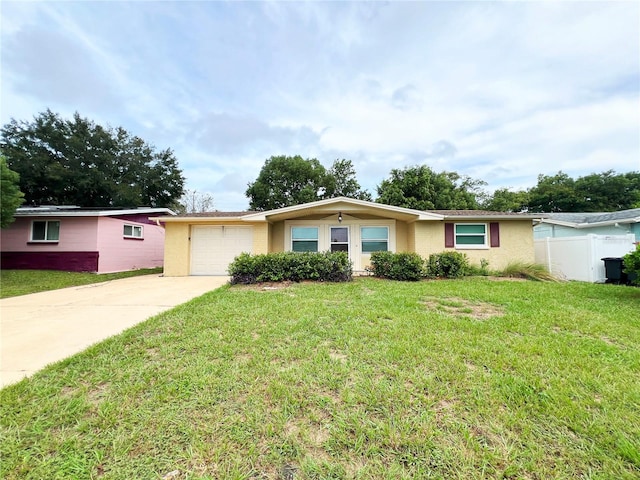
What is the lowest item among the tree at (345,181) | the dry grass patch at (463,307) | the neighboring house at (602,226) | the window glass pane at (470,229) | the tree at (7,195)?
the dry grass patch at (463,307)

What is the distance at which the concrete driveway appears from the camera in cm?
325

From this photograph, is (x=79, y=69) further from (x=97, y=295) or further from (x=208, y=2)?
(x=97, y=295)

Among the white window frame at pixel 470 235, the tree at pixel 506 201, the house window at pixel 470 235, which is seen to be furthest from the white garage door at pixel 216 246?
the tree at pixel 506 201

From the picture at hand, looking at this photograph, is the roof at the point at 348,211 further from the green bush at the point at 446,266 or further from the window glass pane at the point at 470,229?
the green bush at the point at 446,266

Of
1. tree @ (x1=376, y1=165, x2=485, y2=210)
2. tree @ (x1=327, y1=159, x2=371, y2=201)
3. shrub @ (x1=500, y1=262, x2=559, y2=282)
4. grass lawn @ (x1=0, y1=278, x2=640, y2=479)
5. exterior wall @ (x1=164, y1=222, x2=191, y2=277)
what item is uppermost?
tree @ (x1=327, y1=159, x2=371, y2=201)

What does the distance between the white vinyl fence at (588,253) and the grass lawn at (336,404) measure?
22.6 ft

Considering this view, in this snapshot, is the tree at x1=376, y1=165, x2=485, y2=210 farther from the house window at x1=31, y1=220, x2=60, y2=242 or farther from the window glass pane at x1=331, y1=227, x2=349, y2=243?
the house window at x1=31, y1=220, x2=60, y2=242

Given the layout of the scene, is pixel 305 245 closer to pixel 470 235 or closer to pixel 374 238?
pixel 374 238

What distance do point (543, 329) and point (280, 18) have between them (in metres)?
11.3

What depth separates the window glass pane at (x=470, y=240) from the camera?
11.0m

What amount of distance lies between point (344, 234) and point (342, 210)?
1.31m

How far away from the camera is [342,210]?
1098 centimetres

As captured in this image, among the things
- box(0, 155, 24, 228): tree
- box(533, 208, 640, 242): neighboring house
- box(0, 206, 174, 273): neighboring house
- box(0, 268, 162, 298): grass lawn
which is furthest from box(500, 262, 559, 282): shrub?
box(0, 155, 24, 228): tree

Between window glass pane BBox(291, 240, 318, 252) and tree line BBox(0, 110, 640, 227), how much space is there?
10.5m
